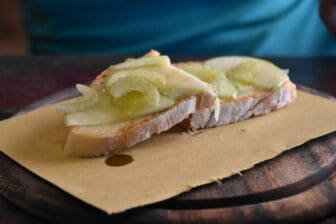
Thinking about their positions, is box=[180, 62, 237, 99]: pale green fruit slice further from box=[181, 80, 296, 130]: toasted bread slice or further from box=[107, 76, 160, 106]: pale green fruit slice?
box=[107, 76, 160, 106]: pale green fruit slice

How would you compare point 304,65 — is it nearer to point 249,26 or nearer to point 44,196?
point 249,26

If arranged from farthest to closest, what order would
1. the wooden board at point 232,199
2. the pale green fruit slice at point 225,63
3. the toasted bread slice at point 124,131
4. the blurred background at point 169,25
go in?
1. the blurred background at point 169,25
2. the pale green fruit slice at point 225,63
3. the toasted bread slice at point 124,131
4. the wooden board at point 232,199

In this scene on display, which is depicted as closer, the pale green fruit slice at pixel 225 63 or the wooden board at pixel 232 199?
the wooden board at pixel 232 199

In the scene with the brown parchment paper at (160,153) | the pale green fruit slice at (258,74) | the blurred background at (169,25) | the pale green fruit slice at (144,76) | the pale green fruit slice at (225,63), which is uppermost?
the blurred background at (169,25)

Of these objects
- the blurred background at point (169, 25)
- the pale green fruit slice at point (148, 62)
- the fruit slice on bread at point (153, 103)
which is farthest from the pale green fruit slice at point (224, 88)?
the blurred background at point (169, 25)

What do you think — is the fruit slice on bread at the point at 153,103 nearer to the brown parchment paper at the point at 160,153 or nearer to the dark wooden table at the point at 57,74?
the brown parchment paper at the point at 160,153

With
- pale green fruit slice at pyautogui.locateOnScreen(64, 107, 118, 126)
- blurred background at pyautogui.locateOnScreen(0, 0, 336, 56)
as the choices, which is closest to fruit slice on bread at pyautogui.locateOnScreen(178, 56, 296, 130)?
pale green fruit slice at pyautogui.locateOnScreen(64, 107, 118, 126)
